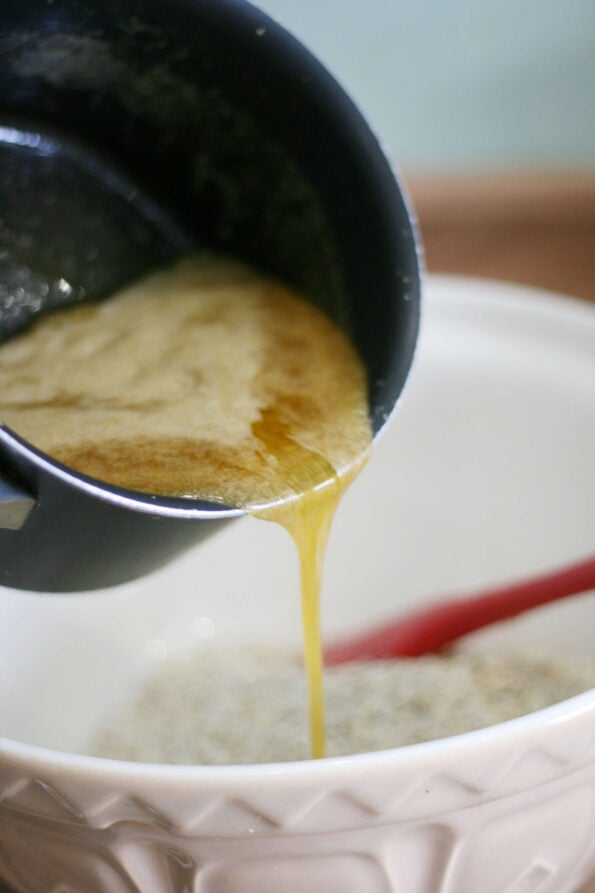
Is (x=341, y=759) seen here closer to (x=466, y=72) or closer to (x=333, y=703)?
(x=333, y=703)

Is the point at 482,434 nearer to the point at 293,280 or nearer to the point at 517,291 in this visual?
the point at 517,291

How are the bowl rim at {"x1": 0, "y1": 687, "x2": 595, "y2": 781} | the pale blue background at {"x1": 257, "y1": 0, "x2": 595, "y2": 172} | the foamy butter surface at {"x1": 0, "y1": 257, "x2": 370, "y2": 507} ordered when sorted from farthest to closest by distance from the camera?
the pale blue background at {"x1": 257, "y1": 0, "x2": 595, "y2": 172} → the foamy butter surface at {"x1": 0, "y1": 257, "x2": 370, "y2": 507} → the bowl rim at {"x1": 0, "y1": 687, "x2": 595, "y2": 781}

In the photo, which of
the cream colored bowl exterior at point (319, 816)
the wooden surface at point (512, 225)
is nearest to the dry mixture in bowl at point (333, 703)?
the cream colored bowl exterior at point (319, 816)

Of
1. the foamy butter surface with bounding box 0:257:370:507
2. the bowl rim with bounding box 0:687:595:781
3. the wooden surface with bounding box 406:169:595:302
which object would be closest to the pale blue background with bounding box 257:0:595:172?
the wooden surface with bounding box 406:169:595:302

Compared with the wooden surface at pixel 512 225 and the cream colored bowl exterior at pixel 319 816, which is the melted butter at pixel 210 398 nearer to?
the cream colored bowl exterior at pixel 319 816

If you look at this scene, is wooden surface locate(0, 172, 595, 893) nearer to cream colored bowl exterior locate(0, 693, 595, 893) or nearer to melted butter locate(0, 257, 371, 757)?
melted butter locate(0, 257, 371, 757)

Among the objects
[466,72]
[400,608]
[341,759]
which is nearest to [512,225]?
[466,72]

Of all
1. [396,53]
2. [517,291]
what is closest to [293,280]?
[517,291]
